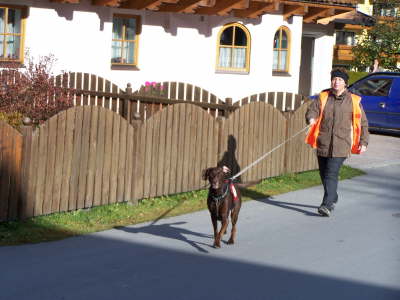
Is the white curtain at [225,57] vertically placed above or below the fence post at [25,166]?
above

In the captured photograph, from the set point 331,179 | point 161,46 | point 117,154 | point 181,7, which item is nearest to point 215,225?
point 117,154

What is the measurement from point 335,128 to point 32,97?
4732 millimetres

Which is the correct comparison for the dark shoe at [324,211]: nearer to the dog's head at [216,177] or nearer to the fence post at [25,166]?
Answer: the dog's head at [216,177]

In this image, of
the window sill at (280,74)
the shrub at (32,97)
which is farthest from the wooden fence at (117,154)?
the window sill at (280,74)

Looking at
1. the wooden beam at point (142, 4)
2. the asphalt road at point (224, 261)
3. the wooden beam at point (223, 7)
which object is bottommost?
the asphalt road at point (224, 261)

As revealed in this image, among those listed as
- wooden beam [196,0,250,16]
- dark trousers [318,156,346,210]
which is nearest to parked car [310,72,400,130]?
wooden beam [196,0,250,16]

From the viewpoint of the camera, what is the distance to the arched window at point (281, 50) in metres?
23.5

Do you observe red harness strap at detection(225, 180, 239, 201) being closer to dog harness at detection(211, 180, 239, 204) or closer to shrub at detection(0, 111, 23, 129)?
dog harness at detection(211, 180, 239, 204)

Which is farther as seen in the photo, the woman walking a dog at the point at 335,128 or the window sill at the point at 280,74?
the window sill at the point at 280,74

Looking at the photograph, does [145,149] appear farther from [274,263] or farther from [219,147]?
[274,263]

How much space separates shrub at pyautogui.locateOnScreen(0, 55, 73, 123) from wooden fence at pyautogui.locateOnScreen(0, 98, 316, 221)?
7.54ft

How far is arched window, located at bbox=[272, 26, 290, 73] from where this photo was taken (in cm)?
2355

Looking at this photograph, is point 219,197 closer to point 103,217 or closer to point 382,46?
point 103,217

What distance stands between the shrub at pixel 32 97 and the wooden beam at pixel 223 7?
7.30 meters
